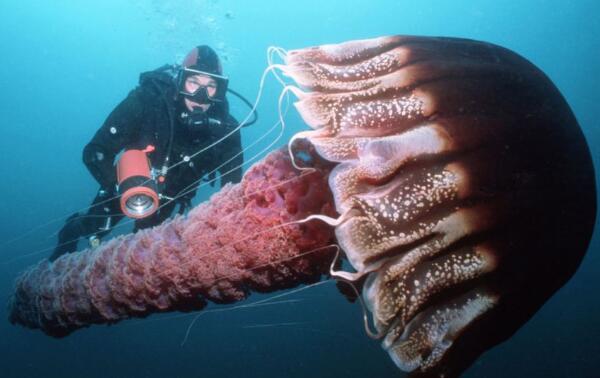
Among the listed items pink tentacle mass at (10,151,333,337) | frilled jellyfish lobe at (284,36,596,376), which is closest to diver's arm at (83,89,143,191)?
pink tentacle mass at (10,151,333,337)

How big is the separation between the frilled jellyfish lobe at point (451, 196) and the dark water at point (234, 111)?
20645mm

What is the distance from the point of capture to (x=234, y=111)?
223ft

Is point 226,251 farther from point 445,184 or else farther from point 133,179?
point 133,179

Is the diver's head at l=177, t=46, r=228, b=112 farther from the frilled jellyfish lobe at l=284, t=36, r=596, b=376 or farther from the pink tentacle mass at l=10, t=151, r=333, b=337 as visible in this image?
the frilled jellyfish lobe at l=284, t=36, r=596, b=376

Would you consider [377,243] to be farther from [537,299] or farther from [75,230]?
[75,230]

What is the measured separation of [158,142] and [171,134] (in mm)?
323

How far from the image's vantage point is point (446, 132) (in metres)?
1.51

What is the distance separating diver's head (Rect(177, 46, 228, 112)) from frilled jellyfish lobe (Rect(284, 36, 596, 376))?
4.91 meters

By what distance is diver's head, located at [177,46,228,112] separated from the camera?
6258 millimetres

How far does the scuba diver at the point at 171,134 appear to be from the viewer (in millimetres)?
5793

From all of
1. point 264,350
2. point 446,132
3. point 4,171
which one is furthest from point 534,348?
point 4,171

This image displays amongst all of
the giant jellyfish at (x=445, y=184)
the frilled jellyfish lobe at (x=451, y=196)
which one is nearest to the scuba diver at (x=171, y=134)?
the giant jellyfish at (x=445, y=184)

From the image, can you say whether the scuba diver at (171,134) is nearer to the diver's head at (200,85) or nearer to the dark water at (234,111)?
the diver's head at (200,85)

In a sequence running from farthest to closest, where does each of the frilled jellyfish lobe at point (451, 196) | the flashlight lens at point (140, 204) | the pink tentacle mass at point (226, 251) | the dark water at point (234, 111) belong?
the dark water at point (234, 111) < the flashlight lens at point (140, 204) < the pink tentacle mass at point (226, 251) < the frilled jellyfish lobe at point (451, 196)
